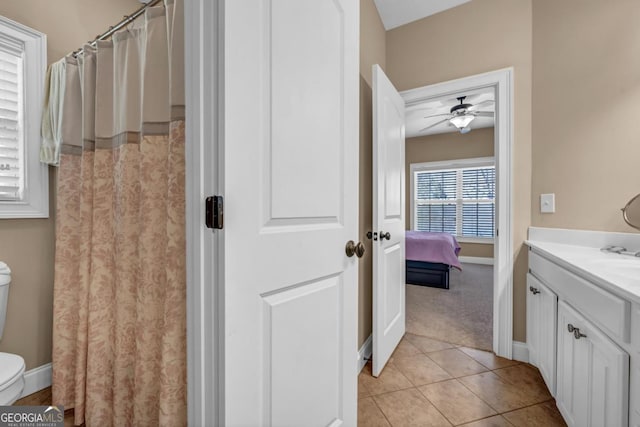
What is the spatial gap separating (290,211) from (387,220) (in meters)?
1.24

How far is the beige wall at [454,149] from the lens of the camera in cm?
534

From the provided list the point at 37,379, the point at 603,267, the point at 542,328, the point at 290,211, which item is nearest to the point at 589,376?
the point at 603,267

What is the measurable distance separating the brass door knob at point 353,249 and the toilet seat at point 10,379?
1.36 metres

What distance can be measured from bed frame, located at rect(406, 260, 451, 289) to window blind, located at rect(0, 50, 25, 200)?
3965 mm

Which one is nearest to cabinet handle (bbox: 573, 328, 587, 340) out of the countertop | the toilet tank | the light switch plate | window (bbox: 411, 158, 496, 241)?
the countertop

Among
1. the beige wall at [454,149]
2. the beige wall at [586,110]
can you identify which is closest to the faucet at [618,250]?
the beige wall at [586,110]

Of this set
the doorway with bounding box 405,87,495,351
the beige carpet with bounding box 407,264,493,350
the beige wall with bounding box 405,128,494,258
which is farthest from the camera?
the beige wall with bounding box 405,128,494,258

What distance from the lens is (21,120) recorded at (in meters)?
1.55

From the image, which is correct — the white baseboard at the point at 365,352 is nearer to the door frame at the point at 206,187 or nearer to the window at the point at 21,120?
the door frame at the point at 206,187

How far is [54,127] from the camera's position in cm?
153

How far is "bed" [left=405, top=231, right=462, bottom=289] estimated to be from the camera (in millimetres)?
3744

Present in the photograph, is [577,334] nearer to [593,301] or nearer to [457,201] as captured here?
[593,301]

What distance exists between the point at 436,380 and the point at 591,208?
4.81 feet

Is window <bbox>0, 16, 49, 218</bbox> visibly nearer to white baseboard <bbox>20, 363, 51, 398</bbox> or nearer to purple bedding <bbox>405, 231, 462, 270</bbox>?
white baseboard <bbox>20, 363, 51, 398</bbox>
